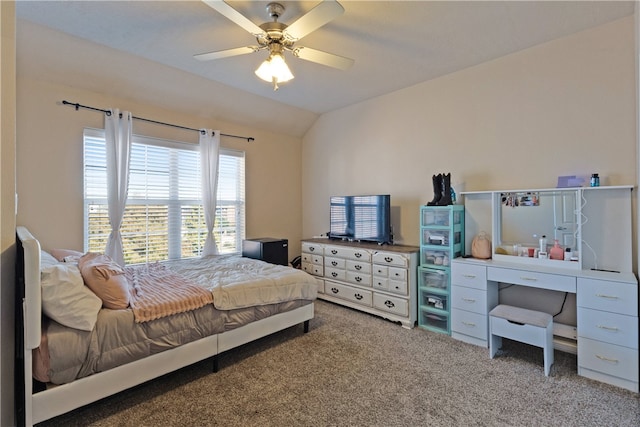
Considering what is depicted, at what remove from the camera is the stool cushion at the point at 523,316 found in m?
2.44

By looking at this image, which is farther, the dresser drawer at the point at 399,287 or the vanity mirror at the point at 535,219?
the dresser drawer at the point at 399,287

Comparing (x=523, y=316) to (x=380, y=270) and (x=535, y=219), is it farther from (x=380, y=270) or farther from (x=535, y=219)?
(x=380, y=270)

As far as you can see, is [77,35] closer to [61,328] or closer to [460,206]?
[61,328]

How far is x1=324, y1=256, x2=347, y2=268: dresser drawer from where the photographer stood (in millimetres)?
4012

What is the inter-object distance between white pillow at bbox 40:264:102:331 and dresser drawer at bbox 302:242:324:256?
2.82 meters

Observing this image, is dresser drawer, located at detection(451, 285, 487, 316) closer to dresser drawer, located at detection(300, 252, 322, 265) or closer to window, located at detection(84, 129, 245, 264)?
dresser drawer, located at detection(300, 252, 322, 265)

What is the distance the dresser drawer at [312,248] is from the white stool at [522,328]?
2254 millimetres

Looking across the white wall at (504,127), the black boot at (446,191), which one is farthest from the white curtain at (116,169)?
the black boot at (446,191)

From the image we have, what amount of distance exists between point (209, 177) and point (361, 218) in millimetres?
2176

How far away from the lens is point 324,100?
439cm

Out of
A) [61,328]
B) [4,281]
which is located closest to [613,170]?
[61,328]

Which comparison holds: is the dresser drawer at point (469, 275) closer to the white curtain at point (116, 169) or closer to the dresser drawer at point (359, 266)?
the dresser drawer at point (359, 266)

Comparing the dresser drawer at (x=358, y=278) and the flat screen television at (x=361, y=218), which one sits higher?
the flat screen television at (x=361, y=218)

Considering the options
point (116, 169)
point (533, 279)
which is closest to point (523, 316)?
point (533, 279)
